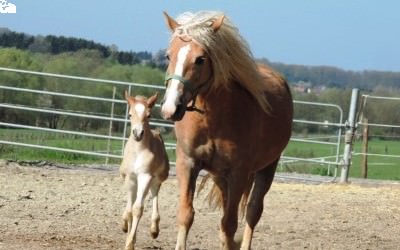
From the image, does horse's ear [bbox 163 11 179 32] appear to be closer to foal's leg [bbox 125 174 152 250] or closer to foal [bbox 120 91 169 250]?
foal [bbox 120 91 169 250]

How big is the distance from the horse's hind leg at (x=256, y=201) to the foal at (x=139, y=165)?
82 centimetres

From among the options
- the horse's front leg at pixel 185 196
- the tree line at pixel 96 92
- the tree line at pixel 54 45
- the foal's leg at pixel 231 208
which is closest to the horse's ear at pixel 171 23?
the horse's front leg at pixel 185 196

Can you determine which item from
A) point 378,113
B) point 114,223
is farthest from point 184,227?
point 378,113

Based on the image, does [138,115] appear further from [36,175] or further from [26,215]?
[36,175]

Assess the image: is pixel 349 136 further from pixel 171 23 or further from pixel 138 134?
pixel 171 23

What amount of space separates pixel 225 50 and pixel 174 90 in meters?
0.61

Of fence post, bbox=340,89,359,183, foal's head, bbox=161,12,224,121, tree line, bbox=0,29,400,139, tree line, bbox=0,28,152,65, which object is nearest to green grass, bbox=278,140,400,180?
tree line, bbox=0,29,400,139

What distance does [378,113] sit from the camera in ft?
63.4

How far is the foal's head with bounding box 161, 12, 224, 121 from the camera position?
165 inches

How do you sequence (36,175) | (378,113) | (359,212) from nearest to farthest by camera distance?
(359,212)
(36,175)
(378,113)

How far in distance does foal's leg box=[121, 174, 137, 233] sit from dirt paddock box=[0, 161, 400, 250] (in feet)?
0.53

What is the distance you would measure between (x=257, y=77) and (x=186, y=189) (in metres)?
0.88

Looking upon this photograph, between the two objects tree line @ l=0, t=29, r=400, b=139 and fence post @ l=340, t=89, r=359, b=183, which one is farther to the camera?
tree line @ l=0, t=29, r=400, b=139

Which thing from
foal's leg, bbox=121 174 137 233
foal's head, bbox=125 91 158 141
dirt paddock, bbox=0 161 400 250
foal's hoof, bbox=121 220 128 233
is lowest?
dirt paddock, bbox=0 161 400 250
